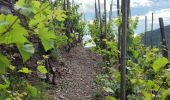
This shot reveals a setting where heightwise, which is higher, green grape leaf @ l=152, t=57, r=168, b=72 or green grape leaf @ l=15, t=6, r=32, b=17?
green grape leaf @ l=15, t=6, r=32, b=17

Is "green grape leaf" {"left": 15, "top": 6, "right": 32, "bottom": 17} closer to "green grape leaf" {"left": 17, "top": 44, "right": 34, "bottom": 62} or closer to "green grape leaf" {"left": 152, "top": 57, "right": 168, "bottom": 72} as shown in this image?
"green grape leaf" {"left": 17, "top": 44, "right": 34, "bottom": 62}

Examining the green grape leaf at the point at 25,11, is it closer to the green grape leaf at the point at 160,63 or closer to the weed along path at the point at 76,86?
the green grape leaf at the point at 160,63

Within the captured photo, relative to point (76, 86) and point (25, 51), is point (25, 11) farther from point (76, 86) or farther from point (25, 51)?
point (76, 86)

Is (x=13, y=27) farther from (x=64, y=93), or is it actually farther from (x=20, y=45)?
(x=64, y=93)

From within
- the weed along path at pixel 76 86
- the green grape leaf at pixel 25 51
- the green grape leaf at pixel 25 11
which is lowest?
Result: the weed along path at pixel 76 86

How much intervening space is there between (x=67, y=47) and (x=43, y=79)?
830 centimetres

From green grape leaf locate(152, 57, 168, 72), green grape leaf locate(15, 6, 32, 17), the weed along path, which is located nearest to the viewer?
green grape leaf locate(15, 6, 32, 17)

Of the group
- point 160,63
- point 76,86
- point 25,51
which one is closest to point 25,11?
point 25,51

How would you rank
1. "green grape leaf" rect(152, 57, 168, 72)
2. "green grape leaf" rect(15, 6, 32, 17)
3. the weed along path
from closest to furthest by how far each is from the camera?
1. "green grape leaf" rect(15, 6, 32, 17)
2. "green grape leaf" rect(152, 57, 168, 72)
3. the weed along path

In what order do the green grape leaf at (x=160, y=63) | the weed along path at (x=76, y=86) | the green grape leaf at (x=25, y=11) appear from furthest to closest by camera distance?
the weed along path at (x=76, y=86) → the green grape leaf at (x=160, y=63) → the green grape leaf at (x=25, y=11)

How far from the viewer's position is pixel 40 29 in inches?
54.6

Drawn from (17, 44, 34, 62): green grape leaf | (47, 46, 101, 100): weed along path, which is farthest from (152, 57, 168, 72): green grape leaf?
(47, 46, 101, 100): weed along path

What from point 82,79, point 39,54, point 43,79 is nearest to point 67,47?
point 82,79

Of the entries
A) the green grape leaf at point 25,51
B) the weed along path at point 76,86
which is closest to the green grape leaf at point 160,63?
the green grape leaf at point 25,51
